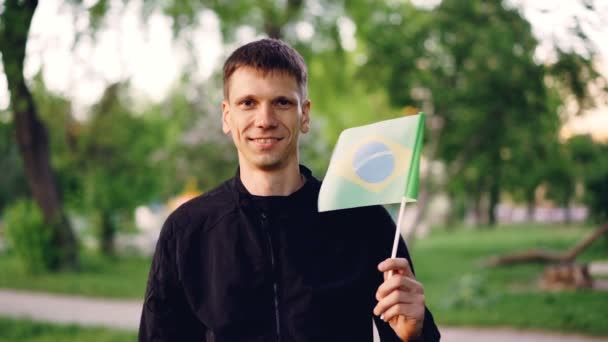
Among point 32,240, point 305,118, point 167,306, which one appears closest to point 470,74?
point 32,240

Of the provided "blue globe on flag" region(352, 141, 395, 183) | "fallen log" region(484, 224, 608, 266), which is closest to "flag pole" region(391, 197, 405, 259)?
"blue globe on flag" region(352, 141, 395, 183)

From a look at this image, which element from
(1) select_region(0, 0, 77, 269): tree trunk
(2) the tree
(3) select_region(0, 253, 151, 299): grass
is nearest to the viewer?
(2) the tree

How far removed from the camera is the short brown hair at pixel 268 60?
2293mm

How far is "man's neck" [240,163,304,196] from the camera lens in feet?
7.72

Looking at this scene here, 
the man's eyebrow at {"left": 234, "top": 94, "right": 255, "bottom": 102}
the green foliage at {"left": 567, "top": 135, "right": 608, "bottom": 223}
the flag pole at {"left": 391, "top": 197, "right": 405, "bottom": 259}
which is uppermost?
the green foliage at {"left": 567, "top": 135, "right": 608, "bottom": 223}

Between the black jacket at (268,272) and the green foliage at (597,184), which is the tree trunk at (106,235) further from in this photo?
the black jacket at (268,272)

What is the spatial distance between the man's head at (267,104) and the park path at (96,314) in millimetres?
6313

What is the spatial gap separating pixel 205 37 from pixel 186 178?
1330cm

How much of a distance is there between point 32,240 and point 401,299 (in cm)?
1349

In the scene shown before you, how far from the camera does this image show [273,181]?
2.36 meters

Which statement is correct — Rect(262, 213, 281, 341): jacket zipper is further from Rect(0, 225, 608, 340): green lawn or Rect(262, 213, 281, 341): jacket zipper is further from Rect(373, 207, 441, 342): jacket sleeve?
Rect(0, 225, 608, 340): green lawn

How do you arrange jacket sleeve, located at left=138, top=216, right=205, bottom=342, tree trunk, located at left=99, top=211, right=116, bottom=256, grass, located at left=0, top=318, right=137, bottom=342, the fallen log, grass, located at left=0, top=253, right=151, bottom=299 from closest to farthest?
jacket sleeve, located at left=138, top=216, right=205, bottom=342 → grass, located at left=0, top=318, right=137, bottom=342 → the fallen log → grass, located at left=0, top=253, right=151, bottom=299 → tree trunk, located at left=99, top=211, right=116, bottom=256

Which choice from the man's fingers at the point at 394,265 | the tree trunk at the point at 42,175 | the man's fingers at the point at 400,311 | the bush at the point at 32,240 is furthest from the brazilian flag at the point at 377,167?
the bush at the point at 32,240

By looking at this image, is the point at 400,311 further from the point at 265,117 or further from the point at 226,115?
the point at 226,115
